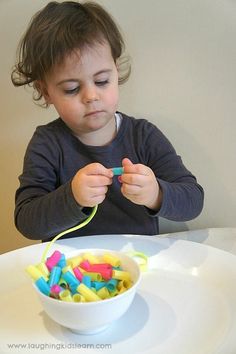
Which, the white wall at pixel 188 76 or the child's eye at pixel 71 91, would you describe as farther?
the white wall at pixel 188 76

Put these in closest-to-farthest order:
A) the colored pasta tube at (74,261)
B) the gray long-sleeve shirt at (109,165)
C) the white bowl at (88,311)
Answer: the white bowl at (88,311) → the colored pasta tube at (74,261) → the gray long-sleeve shirt at (109,165)

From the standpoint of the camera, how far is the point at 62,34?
72 centimetres

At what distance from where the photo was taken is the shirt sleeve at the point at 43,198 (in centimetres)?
68

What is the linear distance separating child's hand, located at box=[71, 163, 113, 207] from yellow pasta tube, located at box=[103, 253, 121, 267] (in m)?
0.09

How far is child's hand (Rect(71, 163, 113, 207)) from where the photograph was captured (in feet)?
1.97

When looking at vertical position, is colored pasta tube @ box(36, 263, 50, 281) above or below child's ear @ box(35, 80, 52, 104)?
below

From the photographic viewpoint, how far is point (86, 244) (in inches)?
27.4

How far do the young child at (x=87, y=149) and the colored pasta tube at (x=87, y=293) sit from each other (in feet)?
0.51

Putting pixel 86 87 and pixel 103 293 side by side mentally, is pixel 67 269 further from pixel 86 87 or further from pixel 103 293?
pixel 86 87

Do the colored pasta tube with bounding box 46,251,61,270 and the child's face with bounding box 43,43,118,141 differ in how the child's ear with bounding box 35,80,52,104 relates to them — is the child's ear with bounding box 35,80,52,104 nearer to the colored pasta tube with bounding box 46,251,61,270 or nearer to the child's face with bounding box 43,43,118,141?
the child's face with bounding box 43,43,118,141

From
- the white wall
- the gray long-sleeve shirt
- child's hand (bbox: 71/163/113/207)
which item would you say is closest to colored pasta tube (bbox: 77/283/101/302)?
child's hand (bbox: 71/163/113/207)

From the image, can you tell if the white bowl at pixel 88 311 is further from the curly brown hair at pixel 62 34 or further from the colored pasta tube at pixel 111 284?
the curly brown hair at pixel 62 34

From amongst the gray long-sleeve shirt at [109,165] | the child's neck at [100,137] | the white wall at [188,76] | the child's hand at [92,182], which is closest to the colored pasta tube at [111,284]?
the child's hand at [92,182]

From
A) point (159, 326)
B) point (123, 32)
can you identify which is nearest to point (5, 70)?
point (123, 32)
